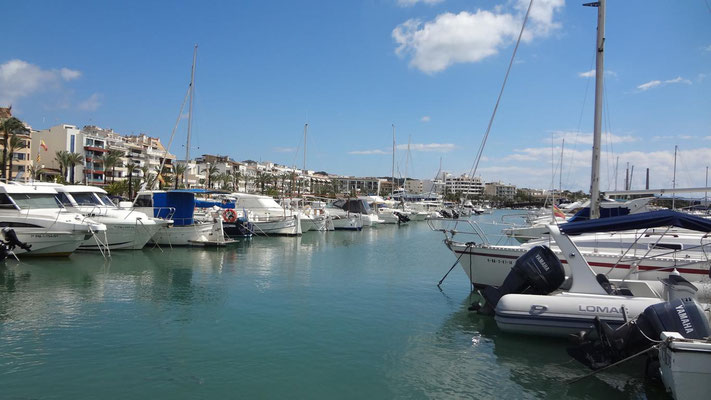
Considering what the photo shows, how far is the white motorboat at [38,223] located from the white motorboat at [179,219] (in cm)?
688

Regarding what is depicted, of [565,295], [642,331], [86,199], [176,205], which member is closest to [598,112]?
[565,295]

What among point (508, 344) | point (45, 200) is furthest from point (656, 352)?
point (45, 200)

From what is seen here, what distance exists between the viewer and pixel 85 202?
92.1ft

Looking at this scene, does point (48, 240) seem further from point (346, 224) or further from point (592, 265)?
point (346, 224)

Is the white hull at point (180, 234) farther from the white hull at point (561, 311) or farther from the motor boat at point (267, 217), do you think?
the white hull at point (561, 311)

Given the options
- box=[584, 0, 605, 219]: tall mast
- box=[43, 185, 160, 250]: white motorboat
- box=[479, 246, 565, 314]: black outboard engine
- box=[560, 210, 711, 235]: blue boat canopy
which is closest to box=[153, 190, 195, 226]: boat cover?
box=[43, 185, 160, 250]: white motorboat

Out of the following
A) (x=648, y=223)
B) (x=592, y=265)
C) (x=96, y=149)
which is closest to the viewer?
(x=648, y=223)

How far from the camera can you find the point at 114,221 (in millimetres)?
26547

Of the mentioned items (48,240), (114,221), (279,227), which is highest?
(114,221)

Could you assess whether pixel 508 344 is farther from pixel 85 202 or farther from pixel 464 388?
pixel 85 202

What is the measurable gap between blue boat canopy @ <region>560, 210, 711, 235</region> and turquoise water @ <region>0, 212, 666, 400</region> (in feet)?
9.89

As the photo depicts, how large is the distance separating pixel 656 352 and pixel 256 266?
1847 cm

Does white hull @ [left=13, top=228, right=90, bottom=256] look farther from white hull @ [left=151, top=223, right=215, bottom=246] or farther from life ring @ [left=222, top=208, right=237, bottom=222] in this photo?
life ring @ [left=222, top=208, right=237, bottom=222]

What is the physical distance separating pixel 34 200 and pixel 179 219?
918 centimetres
